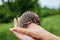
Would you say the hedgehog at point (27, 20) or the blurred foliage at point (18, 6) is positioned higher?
the hedgehog at point (27, 20)

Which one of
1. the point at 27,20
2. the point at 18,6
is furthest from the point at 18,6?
the point at 27,20

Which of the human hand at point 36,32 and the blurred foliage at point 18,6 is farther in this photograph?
the blurred foliage at point 18,6

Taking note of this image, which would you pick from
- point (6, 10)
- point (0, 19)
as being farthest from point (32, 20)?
point (0, 19)

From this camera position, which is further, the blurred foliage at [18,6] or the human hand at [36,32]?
the blurred foliage at [18,6]

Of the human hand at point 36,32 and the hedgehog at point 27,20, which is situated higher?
the hedgehog at point 27,20

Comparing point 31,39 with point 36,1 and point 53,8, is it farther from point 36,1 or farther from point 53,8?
point 53,8

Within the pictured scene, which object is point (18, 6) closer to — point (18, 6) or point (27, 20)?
point (18, 6)

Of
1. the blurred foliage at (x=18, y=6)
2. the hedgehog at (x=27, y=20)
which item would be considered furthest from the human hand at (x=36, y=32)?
the blurred foliage at (x=18, y=6)

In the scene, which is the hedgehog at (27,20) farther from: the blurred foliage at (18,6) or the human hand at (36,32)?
the blurred foliage at (18,6)

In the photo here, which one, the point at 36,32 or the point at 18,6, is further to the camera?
the point at 18,6

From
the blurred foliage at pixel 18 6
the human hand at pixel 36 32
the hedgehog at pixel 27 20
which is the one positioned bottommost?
the blurred foliage at pixel 18 6

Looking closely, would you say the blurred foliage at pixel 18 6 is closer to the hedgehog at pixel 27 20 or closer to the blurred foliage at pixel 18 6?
the blurred foliage at pixel 18 6
